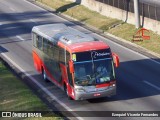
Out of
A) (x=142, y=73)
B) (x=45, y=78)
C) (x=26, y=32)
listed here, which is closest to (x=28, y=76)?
(x=45, y=78)

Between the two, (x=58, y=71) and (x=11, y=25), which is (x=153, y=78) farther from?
(x=11, y=25)

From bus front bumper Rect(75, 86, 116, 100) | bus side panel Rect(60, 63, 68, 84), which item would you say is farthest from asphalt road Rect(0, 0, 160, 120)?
bus side panel Rect(60, 63, 68, 84)

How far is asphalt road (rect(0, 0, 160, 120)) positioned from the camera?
82.4 ft

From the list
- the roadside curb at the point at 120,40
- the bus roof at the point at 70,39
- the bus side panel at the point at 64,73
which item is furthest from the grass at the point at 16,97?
the roadside curb at the point at 120,40

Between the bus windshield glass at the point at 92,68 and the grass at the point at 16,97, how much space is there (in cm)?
233

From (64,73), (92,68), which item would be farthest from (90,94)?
(64,73)

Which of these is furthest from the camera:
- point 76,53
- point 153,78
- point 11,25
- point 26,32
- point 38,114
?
point 11,25

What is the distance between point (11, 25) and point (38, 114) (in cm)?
2765

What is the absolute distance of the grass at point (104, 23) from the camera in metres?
38.7

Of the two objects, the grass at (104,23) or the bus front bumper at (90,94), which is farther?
the grass at (104,23)

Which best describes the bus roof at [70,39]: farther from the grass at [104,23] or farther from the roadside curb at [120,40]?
the grass at [104,23]

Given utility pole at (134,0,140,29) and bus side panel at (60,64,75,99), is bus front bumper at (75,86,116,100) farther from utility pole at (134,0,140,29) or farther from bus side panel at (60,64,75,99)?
utility pole at (134,0,140,29)

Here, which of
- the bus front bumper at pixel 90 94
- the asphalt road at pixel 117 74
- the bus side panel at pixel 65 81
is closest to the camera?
the bus front bumper at pixel 90 94

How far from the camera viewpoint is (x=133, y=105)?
24828 mm
